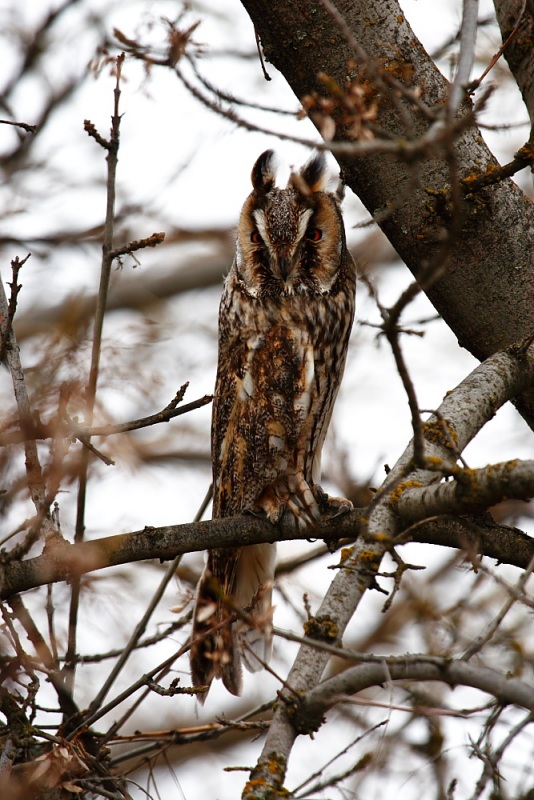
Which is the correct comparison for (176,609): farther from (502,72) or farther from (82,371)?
(502,72)

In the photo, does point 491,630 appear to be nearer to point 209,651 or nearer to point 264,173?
point 209,651

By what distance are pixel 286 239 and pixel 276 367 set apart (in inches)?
18.7

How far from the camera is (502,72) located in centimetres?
441

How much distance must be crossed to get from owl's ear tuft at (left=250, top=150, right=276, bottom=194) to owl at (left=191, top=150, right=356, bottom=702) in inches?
1.6

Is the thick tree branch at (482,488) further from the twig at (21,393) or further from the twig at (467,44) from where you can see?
the twig at (21,393)

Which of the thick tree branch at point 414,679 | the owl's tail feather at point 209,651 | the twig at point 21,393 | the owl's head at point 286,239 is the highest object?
the owl's head at point 286,239

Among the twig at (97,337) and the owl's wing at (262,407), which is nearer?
the twig at (97,337)

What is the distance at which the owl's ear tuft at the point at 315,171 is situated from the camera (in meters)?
3.58

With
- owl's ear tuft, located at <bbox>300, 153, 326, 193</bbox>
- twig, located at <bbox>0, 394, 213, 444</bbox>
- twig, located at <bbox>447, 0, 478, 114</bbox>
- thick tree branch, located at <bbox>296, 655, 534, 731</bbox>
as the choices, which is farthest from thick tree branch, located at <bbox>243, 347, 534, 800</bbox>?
owl's ear tuft, located at <bbox>300, 153, 326, 193</bbox>

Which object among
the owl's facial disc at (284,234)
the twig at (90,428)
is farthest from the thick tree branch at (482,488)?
the owl's facial disc at (284,234)

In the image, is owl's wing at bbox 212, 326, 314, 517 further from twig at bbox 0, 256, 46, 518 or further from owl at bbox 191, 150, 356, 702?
twig at bbox 0, 256, 46, 518

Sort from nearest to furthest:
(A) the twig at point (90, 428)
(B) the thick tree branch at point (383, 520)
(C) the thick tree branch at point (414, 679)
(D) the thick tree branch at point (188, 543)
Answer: (C) the thick tree branch at point (414, 679) < (B) the thick tree branch at point (383, 520) < (A) the twig at point (90, 428) < (D) the thick tree branch at point (188, 543)

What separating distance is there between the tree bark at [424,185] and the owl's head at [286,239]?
19.6 inches

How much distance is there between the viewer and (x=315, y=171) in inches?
143
